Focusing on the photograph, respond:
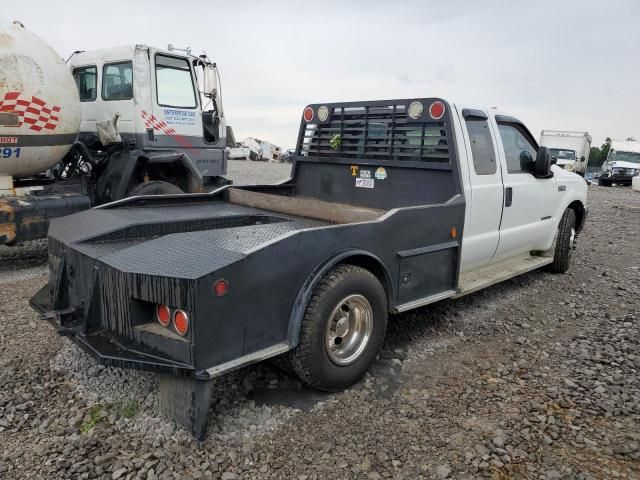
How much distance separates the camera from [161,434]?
3031mm

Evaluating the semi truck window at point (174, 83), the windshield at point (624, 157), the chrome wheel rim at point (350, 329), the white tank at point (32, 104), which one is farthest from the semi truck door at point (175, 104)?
the windshield at point (624, 157)

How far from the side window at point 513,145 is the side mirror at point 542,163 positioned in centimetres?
17

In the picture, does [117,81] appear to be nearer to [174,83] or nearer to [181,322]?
[174,83]

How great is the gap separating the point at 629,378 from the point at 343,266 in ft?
7.62

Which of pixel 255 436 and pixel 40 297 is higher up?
pixel 40 297

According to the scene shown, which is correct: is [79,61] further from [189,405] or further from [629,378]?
[629,378]

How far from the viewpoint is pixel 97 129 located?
779cm

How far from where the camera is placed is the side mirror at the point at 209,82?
852 centimetres

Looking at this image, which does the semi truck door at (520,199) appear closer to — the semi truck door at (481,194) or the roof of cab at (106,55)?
the semi truck door at (481,194)

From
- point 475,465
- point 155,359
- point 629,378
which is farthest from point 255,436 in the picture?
point 629,378

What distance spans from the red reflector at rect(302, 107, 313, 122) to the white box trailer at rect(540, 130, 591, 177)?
23760 mm

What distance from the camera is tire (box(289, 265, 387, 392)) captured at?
327cm

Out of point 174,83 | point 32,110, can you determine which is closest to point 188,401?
point 32,110

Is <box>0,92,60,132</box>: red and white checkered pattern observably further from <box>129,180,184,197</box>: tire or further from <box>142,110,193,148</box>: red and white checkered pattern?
<box>129,180,184,197</box>: tire
